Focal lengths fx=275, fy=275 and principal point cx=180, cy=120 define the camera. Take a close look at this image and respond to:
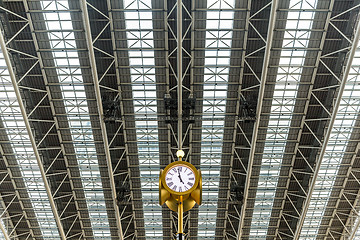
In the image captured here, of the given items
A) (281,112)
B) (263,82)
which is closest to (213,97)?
(263,82)

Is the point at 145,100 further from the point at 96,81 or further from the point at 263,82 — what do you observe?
the point at 263,82

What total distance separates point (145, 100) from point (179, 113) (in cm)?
342

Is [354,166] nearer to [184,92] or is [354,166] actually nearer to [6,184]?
[184,92]

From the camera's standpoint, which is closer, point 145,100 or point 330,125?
point 330,125

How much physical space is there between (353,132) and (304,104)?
545 cm

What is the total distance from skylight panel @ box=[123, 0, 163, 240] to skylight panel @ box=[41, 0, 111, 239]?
4.13 metres

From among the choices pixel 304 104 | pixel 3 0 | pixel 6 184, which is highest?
pixel 3 0

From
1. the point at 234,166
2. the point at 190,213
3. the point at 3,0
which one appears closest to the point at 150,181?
the point at 190,213

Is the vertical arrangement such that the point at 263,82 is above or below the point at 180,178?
above

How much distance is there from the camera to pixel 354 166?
25.9 metres

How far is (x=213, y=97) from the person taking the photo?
2291 centimetres

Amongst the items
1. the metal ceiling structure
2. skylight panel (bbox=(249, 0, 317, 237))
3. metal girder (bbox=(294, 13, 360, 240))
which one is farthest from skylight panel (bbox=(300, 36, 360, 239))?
skylight panel (bbox=(249, 0, 317, 237))

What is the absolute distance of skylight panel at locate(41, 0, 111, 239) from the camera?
19.7 meters

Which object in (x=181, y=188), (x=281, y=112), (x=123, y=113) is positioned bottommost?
(x=181, y=188)
